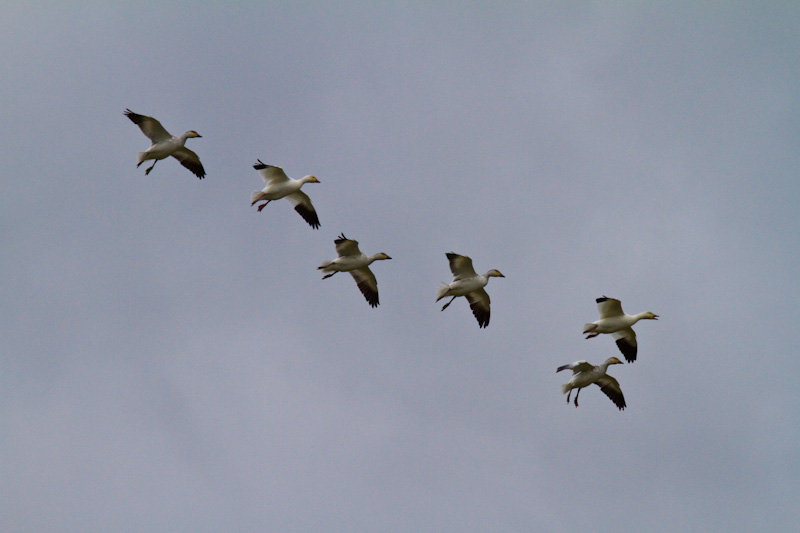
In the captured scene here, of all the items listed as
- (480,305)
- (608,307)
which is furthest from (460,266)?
(608,307)

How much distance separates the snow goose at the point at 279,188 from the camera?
30828 millimetres

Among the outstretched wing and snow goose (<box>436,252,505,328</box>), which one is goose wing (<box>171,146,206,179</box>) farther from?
snow goose (<box>436,252,505,328</box>)

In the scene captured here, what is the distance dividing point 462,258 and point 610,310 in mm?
3935

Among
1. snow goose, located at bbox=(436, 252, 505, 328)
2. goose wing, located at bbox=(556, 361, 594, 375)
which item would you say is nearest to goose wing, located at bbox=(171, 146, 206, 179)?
snow goose, located at bbox=(436, 252, 505, 328)

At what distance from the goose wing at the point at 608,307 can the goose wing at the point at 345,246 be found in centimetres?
618

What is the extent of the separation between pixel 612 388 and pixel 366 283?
7168mm

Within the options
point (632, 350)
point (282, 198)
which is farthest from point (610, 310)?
point (282, 198)

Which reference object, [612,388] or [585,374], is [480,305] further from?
[612,388]

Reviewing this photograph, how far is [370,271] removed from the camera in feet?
105

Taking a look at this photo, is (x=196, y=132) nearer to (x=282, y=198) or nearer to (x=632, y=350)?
(x=282, y=198)

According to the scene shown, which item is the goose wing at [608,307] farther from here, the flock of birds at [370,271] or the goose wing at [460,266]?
the goose wing at [460,266]

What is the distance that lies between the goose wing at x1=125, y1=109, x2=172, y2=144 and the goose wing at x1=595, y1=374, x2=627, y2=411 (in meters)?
13.1

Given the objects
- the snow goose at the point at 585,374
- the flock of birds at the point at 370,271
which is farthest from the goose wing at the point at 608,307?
the snow goose at the point at 585,374

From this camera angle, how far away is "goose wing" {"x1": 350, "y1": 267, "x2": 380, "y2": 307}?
31.9 m
